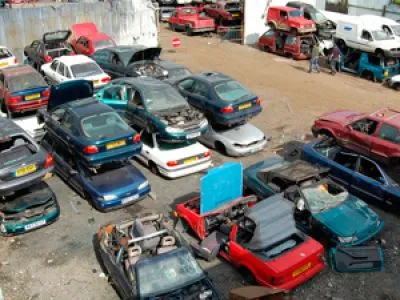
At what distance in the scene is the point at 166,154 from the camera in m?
12.4

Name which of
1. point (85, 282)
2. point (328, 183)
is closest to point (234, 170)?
point (328, 183)

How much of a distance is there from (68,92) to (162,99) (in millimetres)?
2759

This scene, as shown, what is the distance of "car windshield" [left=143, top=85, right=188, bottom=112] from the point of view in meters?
12.9

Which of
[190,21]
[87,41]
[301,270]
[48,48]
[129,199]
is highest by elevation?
[190,21]

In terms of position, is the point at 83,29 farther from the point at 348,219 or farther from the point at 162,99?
the point at 348,219

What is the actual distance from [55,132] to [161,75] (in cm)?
590

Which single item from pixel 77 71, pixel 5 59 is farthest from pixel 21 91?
pixel 5 59

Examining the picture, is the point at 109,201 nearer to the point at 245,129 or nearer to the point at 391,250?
the point at 245,129

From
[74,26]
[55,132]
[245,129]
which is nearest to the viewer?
[55,132]

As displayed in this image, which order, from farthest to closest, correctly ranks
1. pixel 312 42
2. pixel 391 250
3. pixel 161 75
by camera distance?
pixel 312 42 → pixel 161 75 → pixel 391 250

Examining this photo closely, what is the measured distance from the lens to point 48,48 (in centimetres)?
2012

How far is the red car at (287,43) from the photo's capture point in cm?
2389

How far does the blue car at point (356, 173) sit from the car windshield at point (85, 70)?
854 cm

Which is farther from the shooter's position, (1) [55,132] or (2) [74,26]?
(2) [74,26]
